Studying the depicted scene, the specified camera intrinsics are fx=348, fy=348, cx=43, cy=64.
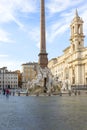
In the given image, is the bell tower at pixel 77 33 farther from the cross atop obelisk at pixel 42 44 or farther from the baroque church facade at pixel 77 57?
the cross atop obelisk at pixel 42 44

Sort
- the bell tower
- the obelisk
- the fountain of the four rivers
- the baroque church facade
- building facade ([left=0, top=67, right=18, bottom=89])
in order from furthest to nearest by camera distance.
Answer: building facade ([left=0, top=67, right=18, bottom=89])
the bell tower
the baroque church facade
the fountain of the four rivers
the obelisk

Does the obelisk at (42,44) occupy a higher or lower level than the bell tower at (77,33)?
lower

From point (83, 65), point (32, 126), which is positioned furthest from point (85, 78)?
point (32, 126)

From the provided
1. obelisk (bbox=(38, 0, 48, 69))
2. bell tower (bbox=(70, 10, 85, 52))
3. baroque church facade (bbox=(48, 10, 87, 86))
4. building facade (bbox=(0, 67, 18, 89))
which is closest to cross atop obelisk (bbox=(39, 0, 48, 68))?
obelisk (bbox=(38, 0, 48, 69))

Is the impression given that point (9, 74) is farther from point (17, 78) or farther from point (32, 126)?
point (32, 126)

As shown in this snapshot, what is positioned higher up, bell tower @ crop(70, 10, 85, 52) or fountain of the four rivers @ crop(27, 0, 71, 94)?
bell tower @ crop(70, 10, 85, 52)

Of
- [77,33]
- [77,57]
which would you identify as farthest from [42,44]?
[77,33]

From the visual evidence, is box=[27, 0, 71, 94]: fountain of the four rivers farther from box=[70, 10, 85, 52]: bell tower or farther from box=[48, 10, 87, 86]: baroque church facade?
box=[70, 10, 85, 52]: bell tower

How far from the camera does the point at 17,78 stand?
177 metres

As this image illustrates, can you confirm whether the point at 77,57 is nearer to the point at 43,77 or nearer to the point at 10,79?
the point at 43,77

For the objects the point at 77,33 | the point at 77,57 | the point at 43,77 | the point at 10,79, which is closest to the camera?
the point at 43,77

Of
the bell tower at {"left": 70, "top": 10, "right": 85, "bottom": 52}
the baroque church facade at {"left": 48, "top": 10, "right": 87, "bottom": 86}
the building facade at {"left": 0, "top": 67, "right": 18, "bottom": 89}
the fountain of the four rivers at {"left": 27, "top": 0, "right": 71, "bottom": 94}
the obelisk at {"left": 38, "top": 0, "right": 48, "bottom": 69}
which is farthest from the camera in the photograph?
the building facade at {"left": 0, "top": 67, "right": 18, "bottom": 89}

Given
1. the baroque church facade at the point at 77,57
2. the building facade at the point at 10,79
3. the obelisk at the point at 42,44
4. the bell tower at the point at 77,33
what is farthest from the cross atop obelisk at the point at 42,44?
the building facade at the point at 10,79

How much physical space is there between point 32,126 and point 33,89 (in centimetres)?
4151
